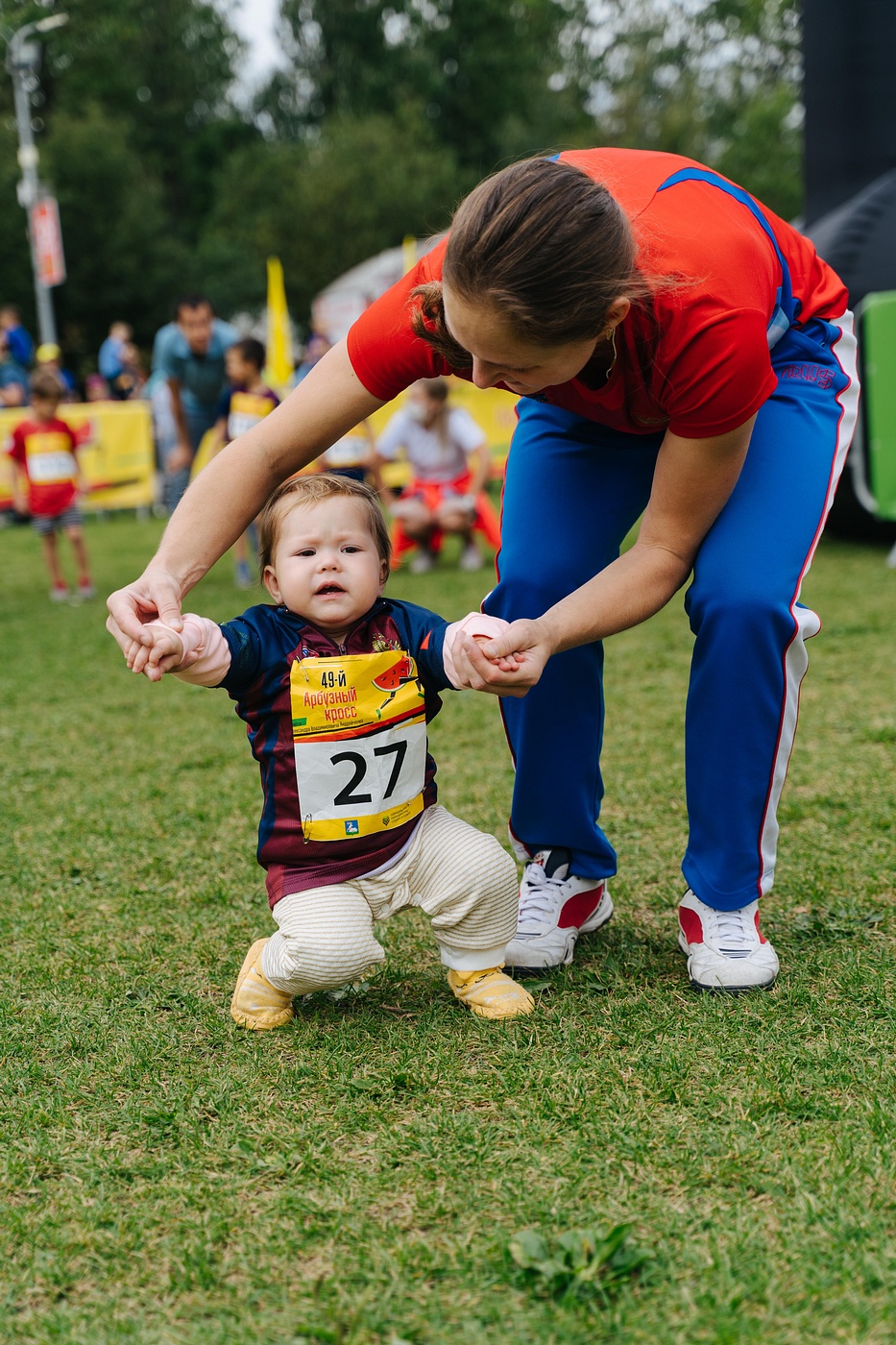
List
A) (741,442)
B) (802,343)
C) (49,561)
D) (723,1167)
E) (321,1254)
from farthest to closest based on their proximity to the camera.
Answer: (49,561)
(802,343)
(741,442)
(723,1167)
(321,1254)

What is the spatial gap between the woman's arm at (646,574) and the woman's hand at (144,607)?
0.50m

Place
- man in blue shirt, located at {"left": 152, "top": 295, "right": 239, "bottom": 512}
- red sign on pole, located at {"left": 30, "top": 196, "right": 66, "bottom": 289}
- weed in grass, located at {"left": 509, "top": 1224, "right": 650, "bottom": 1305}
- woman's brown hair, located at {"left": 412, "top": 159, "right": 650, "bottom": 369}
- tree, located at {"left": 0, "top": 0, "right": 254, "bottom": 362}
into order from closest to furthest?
1. weed in grass, located at {"left": 509, "top": 1224, "right": 650, "bottom": 1305}
2. woman's brown hair, located at {"left": 412, "top": 159, "right": 650, "bottom": 369}
3. man in blue shirt, located at {"left": 152, "top": 295, "right": 239, "bottom": 512}
4. red sign on pole, located at {"left": 30, "top": 196, "right": 66, "bottom": 289}
5. tree, located at {"left": 0, "top": 0, "right": 254, "bottom": 362}

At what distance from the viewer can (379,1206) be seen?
1.79m

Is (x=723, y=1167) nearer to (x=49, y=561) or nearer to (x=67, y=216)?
(x=49, y=561)

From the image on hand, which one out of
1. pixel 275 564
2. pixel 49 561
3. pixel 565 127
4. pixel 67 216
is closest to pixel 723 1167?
pixel 275 564

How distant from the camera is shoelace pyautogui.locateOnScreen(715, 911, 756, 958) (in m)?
2.44

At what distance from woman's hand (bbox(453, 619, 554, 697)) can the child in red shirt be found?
22.9ft

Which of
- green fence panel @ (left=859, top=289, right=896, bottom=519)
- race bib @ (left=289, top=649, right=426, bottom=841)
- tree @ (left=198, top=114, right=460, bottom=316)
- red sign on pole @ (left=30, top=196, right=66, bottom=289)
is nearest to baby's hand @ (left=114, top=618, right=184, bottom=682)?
race bib @ (left=289, top=649, right=426, bottom=841)

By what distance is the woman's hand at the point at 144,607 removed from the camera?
2.14 meters

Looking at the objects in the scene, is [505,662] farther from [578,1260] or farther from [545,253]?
[578,1260]

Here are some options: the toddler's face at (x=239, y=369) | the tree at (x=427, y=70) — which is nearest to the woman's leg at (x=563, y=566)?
the toddler's face at (x=239, y=369)

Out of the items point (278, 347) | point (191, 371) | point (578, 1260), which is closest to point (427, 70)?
point (278, 347)

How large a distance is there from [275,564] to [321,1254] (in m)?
1.25

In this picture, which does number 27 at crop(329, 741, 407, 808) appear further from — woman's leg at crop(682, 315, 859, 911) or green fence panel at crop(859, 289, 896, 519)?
green fence panel at crop(859, 289, 896, 519)
